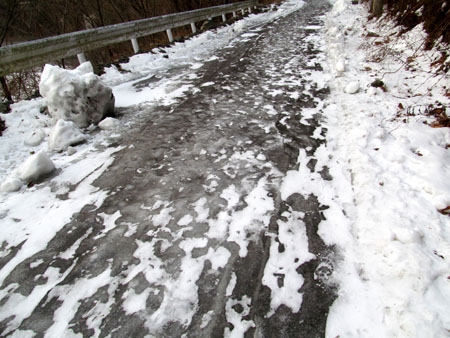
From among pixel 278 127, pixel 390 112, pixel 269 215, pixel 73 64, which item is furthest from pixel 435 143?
pixel 73 64

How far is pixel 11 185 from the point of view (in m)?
3.00

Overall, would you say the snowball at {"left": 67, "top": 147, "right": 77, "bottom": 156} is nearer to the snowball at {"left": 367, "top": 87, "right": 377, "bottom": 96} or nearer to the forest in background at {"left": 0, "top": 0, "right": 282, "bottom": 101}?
the forest in background at {"left": 0, "top": 0, "right": 282, "bottom": 101}

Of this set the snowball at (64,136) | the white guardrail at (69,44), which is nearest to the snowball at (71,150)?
the snowball at (64,136)

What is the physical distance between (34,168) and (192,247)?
93.1 inches

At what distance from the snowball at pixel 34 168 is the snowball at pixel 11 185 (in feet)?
Answer: 0.36

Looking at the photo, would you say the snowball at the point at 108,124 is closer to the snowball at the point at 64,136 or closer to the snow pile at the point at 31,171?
the snowball at the point at 64,136

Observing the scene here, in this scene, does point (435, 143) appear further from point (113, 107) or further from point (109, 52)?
point (109, 52)

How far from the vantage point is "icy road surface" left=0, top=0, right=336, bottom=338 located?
1794 mm

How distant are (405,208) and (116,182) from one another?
3141 mm

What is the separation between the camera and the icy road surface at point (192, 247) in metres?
1.79

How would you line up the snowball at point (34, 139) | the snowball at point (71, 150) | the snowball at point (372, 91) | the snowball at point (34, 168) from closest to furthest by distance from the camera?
the snowball at point (34, 168) < the snowball at point (71, 150) < the snowball at point (34, 139) < the snowball at point (372, 91)

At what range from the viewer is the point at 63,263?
2230 mm

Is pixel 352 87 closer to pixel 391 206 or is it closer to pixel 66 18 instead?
pixel 391 206

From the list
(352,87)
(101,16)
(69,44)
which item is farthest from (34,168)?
(101,16)
